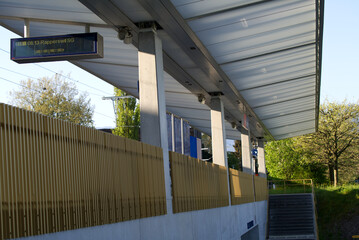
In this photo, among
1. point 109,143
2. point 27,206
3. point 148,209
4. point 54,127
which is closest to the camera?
point 27,206

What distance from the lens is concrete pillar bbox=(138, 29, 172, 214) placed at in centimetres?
1049

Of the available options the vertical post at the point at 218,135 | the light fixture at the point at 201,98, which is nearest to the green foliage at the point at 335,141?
the vertical post at the point at 218,135

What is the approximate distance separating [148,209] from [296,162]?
45.0m

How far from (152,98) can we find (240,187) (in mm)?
10183

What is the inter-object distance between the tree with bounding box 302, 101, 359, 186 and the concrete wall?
23250mm

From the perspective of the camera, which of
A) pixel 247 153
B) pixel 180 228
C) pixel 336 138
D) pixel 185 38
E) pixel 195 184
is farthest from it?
pixel 336 138

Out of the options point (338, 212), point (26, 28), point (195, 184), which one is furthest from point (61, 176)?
point (338, 212)

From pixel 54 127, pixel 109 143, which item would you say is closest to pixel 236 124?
pixel 109 143

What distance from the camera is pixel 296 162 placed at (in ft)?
172

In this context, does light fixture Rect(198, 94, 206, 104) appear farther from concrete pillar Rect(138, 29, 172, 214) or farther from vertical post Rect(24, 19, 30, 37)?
vertical post Rect(24, 19, 30, 37)

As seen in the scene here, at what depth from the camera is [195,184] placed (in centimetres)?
1298

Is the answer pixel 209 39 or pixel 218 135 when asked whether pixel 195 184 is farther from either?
pixel 218 135

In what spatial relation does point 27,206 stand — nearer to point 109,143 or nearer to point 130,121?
point 109,143

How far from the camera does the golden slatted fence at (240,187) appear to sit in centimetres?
1840
